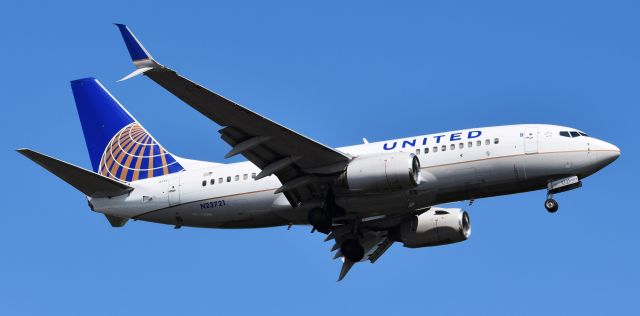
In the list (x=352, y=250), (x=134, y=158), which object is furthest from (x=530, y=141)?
(x=134, y=158)

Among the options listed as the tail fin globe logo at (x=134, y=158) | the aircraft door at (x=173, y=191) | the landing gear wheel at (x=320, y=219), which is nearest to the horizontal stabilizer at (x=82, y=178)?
the tail fin globe logo at (x=134, y=158)

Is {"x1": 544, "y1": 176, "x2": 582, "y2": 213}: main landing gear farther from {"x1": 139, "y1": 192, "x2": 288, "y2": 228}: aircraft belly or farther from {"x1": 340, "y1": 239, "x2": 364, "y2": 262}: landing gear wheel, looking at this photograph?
{"x1": 139, "y1": 192, "x2": 288, "y2": 228}: aircraft belly

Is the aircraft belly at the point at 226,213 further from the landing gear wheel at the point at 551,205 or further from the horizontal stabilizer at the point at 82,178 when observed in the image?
the landing gear wheel at the point at 551,205

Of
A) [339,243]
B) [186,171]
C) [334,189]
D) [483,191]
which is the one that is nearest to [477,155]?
[483,191]

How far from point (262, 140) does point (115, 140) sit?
10.8 m

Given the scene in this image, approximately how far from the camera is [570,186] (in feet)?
147

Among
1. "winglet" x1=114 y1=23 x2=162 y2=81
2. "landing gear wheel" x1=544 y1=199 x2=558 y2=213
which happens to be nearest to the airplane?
"landing gear wheel" x1=544 y1=199 x2=558 y2=213

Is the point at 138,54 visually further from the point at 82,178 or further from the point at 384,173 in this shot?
the point at 384,173

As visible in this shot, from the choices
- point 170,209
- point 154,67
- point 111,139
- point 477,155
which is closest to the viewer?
point 154,67

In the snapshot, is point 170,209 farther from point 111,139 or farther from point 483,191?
point 483,191

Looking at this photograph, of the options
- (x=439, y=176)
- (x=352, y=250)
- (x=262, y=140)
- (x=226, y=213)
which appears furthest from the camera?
(x=352, y=250)

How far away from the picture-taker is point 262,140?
44.0m

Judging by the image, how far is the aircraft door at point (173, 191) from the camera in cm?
4816

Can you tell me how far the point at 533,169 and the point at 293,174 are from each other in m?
8.97
